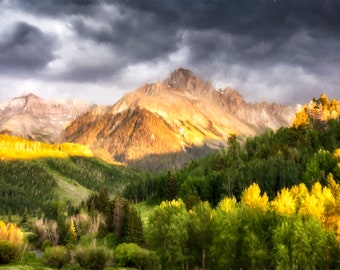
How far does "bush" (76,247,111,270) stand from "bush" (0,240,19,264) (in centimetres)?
1757

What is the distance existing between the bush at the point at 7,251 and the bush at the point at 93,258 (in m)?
17.6

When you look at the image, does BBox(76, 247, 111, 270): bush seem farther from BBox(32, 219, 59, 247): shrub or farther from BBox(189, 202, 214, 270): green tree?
BBox(32, 219, 59, 247): shrub

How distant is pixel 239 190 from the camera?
603ft

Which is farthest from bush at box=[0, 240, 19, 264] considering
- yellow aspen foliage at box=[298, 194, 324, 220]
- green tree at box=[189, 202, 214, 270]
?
yellow aspen foliage at box=[298, 194, 324, 220]

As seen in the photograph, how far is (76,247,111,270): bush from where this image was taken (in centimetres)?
10531

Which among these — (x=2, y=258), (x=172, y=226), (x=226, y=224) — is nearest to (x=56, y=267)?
(x=2, y=258)

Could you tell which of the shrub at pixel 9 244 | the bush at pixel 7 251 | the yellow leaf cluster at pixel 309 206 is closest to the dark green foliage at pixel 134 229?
the shrub at pixel 9 244

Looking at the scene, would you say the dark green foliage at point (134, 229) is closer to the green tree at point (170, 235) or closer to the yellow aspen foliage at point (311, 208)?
the green tree at point (170, 235)

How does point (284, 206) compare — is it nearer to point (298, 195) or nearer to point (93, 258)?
point (298, 195)

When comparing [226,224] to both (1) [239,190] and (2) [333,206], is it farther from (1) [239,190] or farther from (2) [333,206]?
(1) [239,190]

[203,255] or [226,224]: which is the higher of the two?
[226,224]

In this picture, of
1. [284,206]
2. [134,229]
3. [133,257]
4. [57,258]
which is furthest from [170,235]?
[134,229]

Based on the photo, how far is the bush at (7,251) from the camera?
104188mm

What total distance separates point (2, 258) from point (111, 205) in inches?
2569
